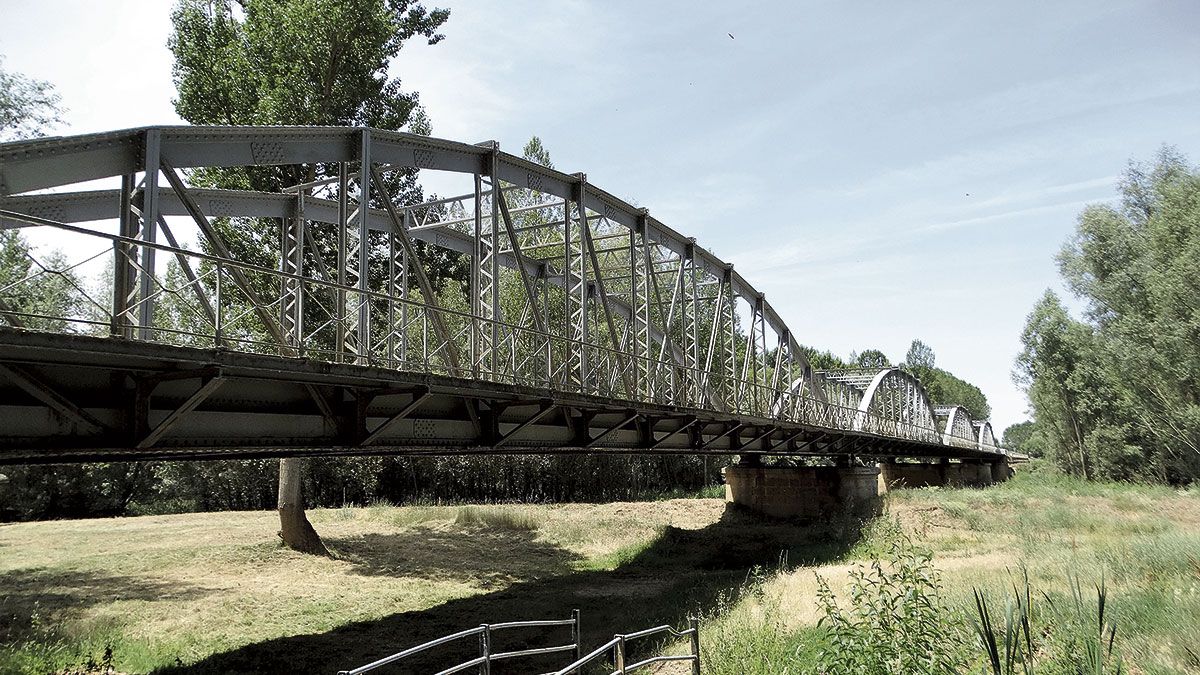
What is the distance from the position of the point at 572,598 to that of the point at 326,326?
32.2ft

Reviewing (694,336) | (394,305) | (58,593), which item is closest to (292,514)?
(58,593)

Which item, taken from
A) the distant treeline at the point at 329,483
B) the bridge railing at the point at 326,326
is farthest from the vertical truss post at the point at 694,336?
the distant treeline at the point at 329,483

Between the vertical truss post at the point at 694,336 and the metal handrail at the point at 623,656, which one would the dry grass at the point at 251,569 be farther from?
the metal handrail at the point at 623,656

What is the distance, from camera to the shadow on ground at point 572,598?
13.6 m

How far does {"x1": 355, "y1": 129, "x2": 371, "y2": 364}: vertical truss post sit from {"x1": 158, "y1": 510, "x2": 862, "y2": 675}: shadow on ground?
17.6ft

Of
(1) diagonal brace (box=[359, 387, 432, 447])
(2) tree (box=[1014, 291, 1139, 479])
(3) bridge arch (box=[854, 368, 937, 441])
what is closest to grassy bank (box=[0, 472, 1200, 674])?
(1) diagonal brace (box=[359, 387, 432, 447])

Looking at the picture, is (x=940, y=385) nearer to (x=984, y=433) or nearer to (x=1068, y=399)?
(x=984, y=433)

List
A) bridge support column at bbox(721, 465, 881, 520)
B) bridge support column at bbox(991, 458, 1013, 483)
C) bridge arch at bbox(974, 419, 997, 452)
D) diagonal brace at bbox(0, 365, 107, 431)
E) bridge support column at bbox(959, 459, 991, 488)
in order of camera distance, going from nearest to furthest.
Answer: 1. diagonal brace at bbox(0, 365, 107, 431)
2. bridge support column at bbox(721, 465, 881, 520)
3. bridge support column at bbox(959, 459, 991, 488)
4. bridge support column at bbox(991, 458, 1013, 483)
5. bridge arch at bbox(974, 419, 997, 452)

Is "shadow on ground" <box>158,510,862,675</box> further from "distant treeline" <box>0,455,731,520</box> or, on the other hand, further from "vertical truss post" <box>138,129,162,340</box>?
"distant treeline" <box>0,455,731,520</box>

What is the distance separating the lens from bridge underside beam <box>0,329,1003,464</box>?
8.72 metres

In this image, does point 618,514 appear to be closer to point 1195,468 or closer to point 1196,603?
point 1196,603

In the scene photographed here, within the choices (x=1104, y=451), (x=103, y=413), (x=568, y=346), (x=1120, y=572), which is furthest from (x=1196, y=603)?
(x=1104, y=451)

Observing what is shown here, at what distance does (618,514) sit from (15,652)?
2764 cm

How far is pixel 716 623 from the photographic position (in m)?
14.5
